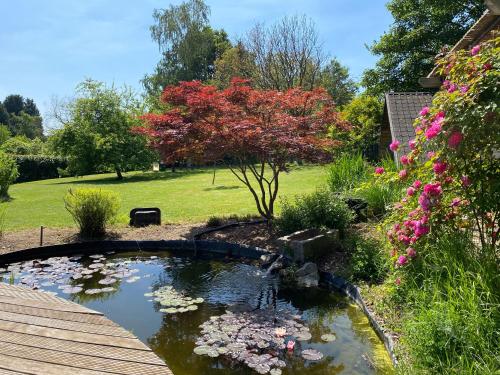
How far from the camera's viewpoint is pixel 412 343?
3.05m

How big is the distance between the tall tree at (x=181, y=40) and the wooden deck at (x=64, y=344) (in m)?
31.4

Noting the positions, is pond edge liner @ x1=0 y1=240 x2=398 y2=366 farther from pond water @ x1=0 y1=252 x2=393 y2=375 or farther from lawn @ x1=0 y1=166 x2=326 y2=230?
lawn @ x1=0 y1=166 x2=326 y2=230

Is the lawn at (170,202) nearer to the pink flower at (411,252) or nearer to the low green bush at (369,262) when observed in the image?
the low green bush at (369,262)

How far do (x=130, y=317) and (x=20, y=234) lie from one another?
15.3 feet

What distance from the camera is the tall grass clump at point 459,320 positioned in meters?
2.65

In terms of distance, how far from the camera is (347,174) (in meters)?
9.41

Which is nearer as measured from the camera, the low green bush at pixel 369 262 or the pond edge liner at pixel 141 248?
the low green bush at pixel 369 262

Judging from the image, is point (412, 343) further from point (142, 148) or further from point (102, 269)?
point (142, 148)

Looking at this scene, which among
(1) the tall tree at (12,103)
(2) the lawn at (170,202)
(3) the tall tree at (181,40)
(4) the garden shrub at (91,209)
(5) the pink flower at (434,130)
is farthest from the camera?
(1) the tall tree at (12,103)

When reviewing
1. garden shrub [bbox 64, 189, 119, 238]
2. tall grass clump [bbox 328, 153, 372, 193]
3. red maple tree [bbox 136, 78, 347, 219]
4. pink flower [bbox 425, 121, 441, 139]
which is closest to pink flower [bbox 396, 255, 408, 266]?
pink flower [bbox 425, 121, 441, 139]

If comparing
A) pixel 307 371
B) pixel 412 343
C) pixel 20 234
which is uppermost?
pixel 20 234

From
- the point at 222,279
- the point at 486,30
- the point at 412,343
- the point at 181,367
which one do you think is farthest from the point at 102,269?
the point at 486,30

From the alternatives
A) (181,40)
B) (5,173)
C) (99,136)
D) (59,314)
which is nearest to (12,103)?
(181,40)

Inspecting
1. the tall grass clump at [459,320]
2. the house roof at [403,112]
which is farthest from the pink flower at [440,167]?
the house roof at [403,112]
